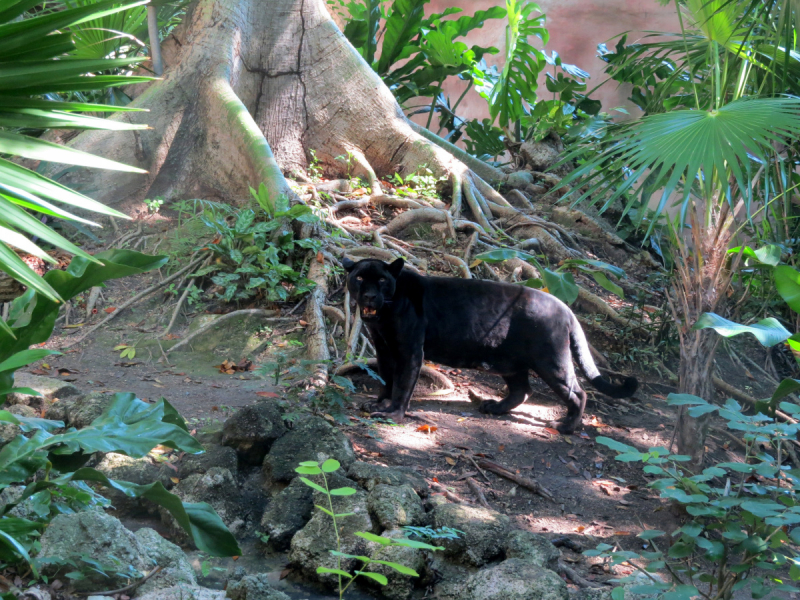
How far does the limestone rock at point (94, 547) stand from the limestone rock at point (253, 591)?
0.36 meters

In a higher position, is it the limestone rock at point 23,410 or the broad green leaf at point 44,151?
→ the broad green leaf at point 44,151

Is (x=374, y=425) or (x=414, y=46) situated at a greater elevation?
(x=414, y=46)

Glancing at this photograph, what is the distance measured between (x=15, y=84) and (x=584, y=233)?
23.0 ft

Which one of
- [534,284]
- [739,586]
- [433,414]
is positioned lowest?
[433,414]

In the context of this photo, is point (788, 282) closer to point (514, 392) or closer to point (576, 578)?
point (576, 578)

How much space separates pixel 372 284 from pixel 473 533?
2053 millimetres

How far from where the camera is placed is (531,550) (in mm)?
2787

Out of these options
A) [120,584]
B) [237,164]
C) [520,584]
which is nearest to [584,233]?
[237,164]

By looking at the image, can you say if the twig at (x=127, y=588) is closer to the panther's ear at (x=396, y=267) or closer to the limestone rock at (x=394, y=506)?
the limestone rock at (x=394, y=506)

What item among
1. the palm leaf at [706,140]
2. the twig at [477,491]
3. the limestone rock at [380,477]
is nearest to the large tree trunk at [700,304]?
the palm leaf at [706,140]

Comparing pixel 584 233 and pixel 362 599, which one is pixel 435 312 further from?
pixel 584 233

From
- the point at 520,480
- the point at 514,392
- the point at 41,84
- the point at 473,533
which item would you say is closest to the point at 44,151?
the point at 41,84

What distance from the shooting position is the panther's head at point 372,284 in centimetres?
435

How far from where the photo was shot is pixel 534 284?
549 centimetres
